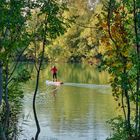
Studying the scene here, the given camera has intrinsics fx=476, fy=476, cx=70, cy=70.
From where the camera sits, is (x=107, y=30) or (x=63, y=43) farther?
(x=63, y=43)

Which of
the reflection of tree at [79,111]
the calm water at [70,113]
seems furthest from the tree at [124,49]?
the reflection of tree at [79,111]

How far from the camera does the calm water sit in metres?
18.5

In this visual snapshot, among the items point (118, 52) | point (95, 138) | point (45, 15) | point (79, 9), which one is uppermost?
point (79, 9)

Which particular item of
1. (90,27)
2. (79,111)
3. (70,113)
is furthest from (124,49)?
(79,111)

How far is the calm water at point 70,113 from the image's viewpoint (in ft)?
60.6

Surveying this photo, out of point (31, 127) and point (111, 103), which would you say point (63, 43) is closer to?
point (111, 103)

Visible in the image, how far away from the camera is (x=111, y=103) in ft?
91.2

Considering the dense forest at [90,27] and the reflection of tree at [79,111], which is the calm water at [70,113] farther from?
the dense forest at [90,27]

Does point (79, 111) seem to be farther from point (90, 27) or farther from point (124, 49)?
point (124, 49)

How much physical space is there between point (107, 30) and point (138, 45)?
1.56m

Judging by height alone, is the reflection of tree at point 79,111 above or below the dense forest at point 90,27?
below

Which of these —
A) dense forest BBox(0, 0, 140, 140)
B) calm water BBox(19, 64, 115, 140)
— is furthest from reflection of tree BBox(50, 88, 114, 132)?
dense forest BBox(0, 0, 140, 140)

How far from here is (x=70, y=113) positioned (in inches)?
931

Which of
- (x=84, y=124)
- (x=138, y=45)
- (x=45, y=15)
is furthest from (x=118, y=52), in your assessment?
(x=84, y=124)
